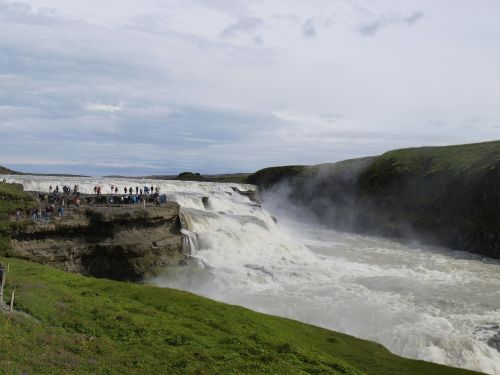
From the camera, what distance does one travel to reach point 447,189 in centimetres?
10744

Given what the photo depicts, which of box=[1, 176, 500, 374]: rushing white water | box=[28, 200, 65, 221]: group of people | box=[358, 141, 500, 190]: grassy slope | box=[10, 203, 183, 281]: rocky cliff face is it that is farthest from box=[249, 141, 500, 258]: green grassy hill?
box=[28, 200, 65, 221]: group of people

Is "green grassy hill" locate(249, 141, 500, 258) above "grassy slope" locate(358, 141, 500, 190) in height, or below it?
below

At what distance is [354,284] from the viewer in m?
54.3

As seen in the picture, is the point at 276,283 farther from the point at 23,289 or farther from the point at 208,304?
the point at 23,289

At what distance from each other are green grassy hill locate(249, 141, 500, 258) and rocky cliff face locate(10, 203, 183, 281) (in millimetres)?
56551

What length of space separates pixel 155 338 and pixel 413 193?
100908 mm

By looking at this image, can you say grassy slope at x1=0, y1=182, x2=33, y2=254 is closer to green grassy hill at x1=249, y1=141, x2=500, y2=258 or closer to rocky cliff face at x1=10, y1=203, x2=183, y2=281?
rocky cliff face at x1=10, y1=203, x2=183, y2=281

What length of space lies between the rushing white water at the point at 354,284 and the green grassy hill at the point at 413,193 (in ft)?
38.6

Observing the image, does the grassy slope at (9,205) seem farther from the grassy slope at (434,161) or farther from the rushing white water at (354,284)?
the grassy slope at (434,161)

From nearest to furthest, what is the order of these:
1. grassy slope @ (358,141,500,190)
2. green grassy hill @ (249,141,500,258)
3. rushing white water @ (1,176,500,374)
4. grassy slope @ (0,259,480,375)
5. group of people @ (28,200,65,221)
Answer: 1. grassy slope @ (0,259,480,375)
2. rushing white water @ (1,176,500,374)
3. group of people @ (28,200,65,221)
4. green grassy hill @ (249,141,500,258)
5. grassy slope @ (358,141,500,190)

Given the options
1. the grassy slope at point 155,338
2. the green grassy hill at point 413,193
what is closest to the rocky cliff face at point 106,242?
the grassy slope at point 155,338

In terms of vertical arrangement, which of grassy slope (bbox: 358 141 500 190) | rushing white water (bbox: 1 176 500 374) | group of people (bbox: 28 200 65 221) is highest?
grassy slope (bbox: 358 141 500 190)

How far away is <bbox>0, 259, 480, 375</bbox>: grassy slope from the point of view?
811 inches

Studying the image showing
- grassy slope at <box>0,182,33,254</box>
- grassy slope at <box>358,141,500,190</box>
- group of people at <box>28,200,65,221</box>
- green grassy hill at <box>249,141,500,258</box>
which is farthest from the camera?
grassy slope at <box>358,141,500,190</box>
